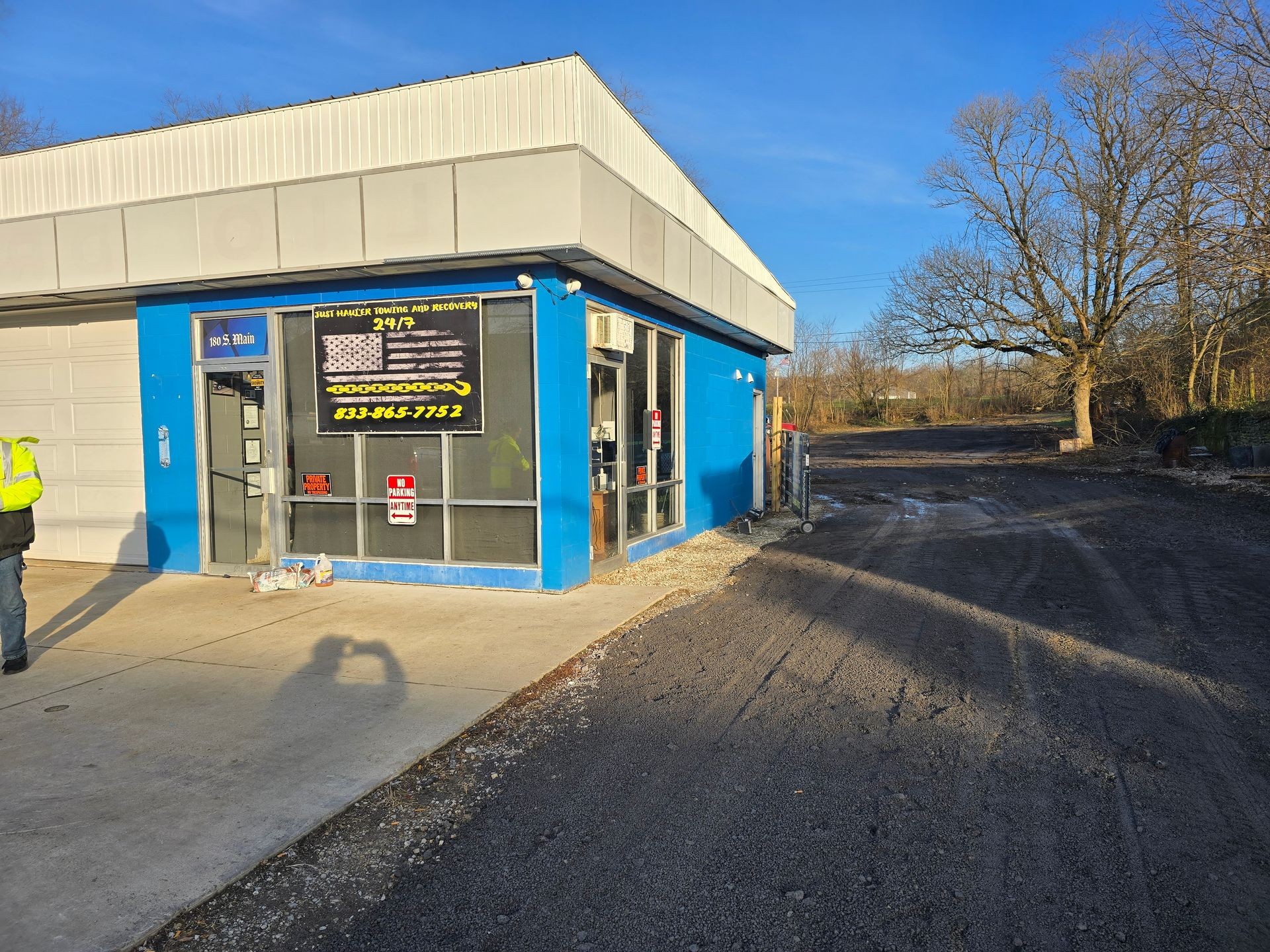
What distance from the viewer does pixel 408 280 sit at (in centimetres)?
784

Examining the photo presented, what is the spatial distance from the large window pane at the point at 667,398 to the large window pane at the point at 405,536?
3.33 m

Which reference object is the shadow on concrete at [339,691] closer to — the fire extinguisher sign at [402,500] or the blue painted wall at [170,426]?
the fire extinguisher sign at [402,500]

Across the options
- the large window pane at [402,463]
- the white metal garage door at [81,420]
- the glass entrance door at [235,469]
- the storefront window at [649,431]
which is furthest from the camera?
the storefront window at [649,431]

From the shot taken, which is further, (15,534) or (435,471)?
(435,471)

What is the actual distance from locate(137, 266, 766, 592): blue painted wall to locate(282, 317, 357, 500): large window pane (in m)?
0.30

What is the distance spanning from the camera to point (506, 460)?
7758mm

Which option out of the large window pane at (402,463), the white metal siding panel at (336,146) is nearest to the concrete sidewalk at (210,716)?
the large window pane at (402,463)

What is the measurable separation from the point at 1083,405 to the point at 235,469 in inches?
1096

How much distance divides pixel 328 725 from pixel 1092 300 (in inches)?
1182

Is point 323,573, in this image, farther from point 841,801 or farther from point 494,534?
point 841,801

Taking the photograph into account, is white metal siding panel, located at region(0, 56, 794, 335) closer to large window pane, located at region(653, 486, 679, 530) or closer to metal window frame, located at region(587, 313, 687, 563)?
metal window frame, located at region(587, 313, 687, 563)

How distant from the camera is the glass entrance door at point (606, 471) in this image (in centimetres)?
866

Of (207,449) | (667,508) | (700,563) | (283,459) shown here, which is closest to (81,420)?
(207,449)

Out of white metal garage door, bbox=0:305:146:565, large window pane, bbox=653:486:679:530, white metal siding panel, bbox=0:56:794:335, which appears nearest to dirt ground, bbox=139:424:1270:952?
large window pane, bbox=653:486:679:530
